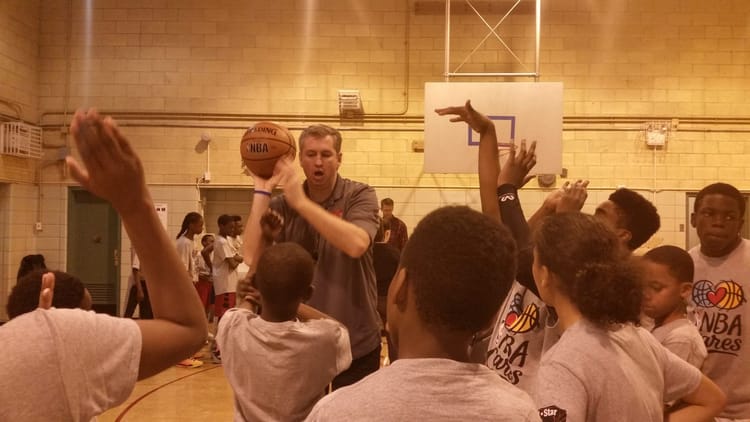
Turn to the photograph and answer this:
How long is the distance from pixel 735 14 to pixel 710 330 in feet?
32.4

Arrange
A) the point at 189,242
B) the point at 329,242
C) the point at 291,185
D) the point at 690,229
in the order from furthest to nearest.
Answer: the point at 690,229
the point at 189,242
the point at 329,242
the point at 291,185

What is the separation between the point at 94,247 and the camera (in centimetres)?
1157

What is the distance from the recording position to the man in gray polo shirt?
278 centimetres

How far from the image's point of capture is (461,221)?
1.22m

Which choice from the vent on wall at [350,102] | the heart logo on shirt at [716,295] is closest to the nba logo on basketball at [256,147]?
the heart logo on shirt at [716,295]

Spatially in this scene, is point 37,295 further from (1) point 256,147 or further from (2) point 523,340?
(2) point 523,340

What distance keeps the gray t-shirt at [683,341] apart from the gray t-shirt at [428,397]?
1.43 meters

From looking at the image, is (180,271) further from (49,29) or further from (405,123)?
(49,29)

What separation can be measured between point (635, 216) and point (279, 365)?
1464 millimetres

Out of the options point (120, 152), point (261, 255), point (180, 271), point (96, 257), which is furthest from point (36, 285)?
point (96, 257)

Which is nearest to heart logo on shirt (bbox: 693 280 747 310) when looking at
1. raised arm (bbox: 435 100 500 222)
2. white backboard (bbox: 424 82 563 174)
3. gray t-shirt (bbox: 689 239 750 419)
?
gray t-shirt (bbox: 689 239 750 419)

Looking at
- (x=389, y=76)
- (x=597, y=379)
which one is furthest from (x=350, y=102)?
(x=597, y=379)

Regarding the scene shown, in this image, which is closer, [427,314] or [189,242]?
[427,314]

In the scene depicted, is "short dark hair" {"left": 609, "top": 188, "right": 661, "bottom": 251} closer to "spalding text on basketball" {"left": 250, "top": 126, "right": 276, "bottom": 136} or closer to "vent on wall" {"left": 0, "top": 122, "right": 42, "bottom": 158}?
"spalding text on basketball" {"left": 250, "top": 126, "right": 276, "bottom": 136}
